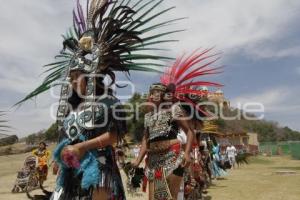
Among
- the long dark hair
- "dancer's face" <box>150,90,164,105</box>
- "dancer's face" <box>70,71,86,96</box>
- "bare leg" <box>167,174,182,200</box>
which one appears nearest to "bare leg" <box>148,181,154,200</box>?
"bare leg" <box>167,174,182,200</box>

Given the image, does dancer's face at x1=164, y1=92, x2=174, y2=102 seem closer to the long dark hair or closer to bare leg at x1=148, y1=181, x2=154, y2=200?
bare leg at x1=148, y1=181, x2=154, y2=200

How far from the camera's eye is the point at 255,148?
173 feet

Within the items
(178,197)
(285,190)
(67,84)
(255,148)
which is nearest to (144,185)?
(178,197)

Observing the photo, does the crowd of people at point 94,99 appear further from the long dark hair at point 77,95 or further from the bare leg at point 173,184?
the bare leg at point 173,184

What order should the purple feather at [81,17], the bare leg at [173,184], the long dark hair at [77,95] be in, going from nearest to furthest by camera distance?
the long dark hair at [77,95] → the purple feather at [81,17] → the bare leg at [173,184]

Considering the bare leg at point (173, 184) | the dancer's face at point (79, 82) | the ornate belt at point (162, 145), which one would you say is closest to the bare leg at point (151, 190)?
the bare leg at point (173, 184)

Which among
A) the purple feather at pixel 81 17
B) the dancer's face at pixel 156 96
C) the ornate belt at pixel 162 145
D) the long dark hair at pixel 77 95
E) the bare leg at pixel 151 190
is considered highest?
the purple feather at pixel 81 17

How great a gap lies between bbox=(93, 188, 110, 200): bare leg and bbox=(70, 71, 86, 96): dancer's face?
83cm

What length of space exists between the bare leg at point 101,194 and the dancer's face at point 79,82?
2.74ft

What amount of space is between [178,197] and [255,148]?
48.9 metres

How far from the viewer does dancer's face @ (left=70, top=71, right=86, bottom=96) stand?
371 cm

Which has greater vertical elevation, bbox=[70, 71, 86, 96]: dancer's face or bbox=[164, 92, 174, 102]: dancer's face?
bbox=[164, 92, 174, 102]: dancer's face

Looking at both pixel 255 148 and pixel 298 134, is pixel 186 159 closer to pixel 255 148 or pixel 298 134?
pixel 255 148

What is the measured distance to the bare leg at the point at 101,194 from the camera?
11.0ft
